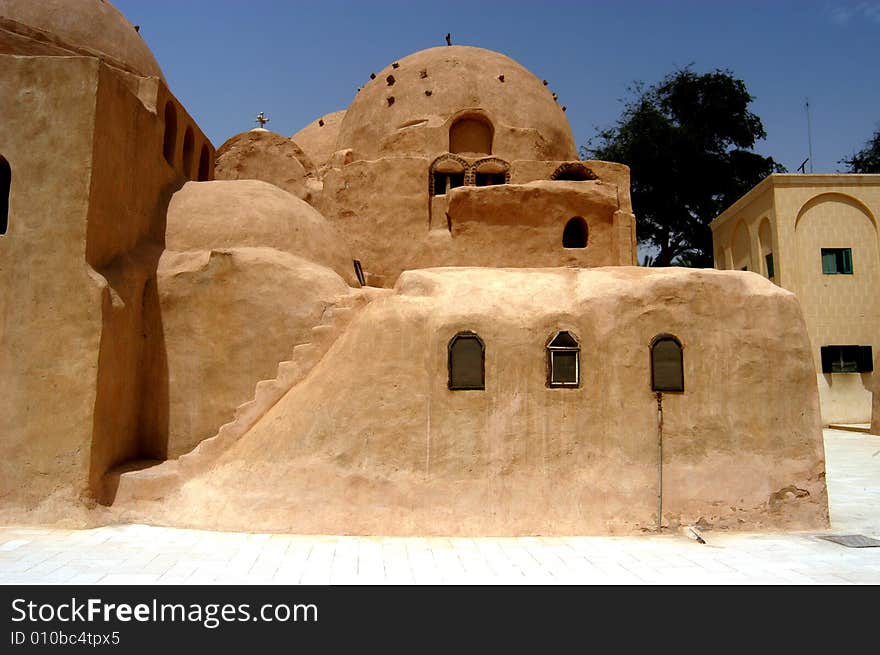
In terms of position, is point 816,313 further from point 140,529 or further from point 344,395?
point 140,529

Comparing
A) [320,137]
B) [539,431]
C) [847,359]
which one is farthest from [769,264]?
[539,431]

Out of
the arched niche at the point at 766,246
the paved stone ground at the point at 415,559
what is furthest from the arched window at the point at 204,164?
the arched niche at the point at 766,246

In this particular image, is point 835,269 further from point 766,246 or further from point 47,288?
point 47,288

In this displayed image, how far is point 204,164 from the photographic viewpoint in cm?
1428

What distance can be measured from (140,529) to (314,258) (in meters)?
4.92

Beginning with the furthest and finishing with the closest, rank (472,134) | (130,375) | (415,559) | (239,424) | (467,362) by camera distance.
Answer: (472,134)
(130,375)
(239,424)
(467,362)
(415,559)

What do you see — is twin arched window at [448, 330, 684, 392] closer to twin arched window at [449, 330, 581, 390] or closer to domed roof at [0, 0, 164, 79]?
twin arched window at [449, 330, 581, 390]

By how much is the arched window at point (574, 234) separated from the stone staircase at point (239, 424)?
6.37 meters

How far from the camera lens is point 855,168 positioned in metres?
34.5

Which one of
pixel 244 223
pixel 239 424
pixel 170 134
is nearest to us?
pixel 239 424

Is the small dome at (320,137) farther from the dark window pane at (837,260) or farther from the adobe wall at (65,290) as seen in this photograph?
the dark window pane at (837,260)

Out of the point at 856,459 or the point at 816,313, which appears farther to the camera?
the point at 816,313

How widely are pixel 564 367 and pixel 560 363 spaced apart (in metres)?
0.07
